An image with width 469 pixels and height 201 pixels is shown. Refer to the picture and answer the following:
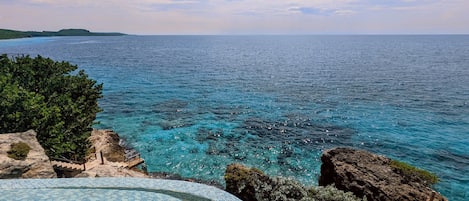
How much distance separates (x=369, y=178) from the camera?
21031mm

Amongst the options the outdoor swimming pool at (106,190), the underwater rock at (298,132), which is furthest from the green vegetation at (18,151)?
the underwater rock at (298,132)

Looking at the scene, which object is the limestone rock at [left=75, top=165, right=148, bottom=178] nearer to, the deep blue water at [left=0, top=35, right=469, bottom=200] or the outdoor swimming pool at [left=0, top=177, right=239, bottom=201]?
the deep blue water at [left=0, top=35, right=469, bottom=200]

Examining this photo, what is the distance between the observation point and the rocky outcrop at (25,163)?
2041 cm

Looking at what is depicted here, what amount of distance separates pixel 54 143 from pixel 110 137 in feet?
43.9

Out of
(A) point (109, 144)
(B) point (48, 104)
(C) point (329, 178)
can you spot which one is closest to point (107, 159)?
(A) point (109, 144)

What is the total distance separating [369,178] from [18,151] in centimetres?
2220

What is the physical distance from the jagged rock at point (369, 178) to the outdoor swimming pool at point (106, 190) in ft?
26.6

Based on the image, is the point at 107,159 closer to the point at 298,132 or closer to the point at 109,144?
the point at 109,144

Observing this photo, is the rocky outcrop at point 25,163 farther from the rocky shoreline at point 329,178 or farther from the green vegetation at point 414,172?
the green vegetation at point 414,172

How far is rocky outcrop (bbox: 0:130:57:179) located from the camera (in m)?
20.4

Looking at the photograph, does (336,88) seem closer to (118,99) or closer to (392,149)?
(392,149)

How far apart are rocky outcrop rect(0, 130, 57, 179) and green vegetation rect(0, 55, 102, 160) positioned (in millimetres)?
2945

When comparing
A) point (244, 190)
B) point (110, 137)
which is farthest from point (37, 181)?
point (110, 137)

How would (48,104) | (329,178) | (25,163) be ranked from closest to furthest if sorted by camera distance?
1. (25,163)
2. (329,178)
3. (48,104)
